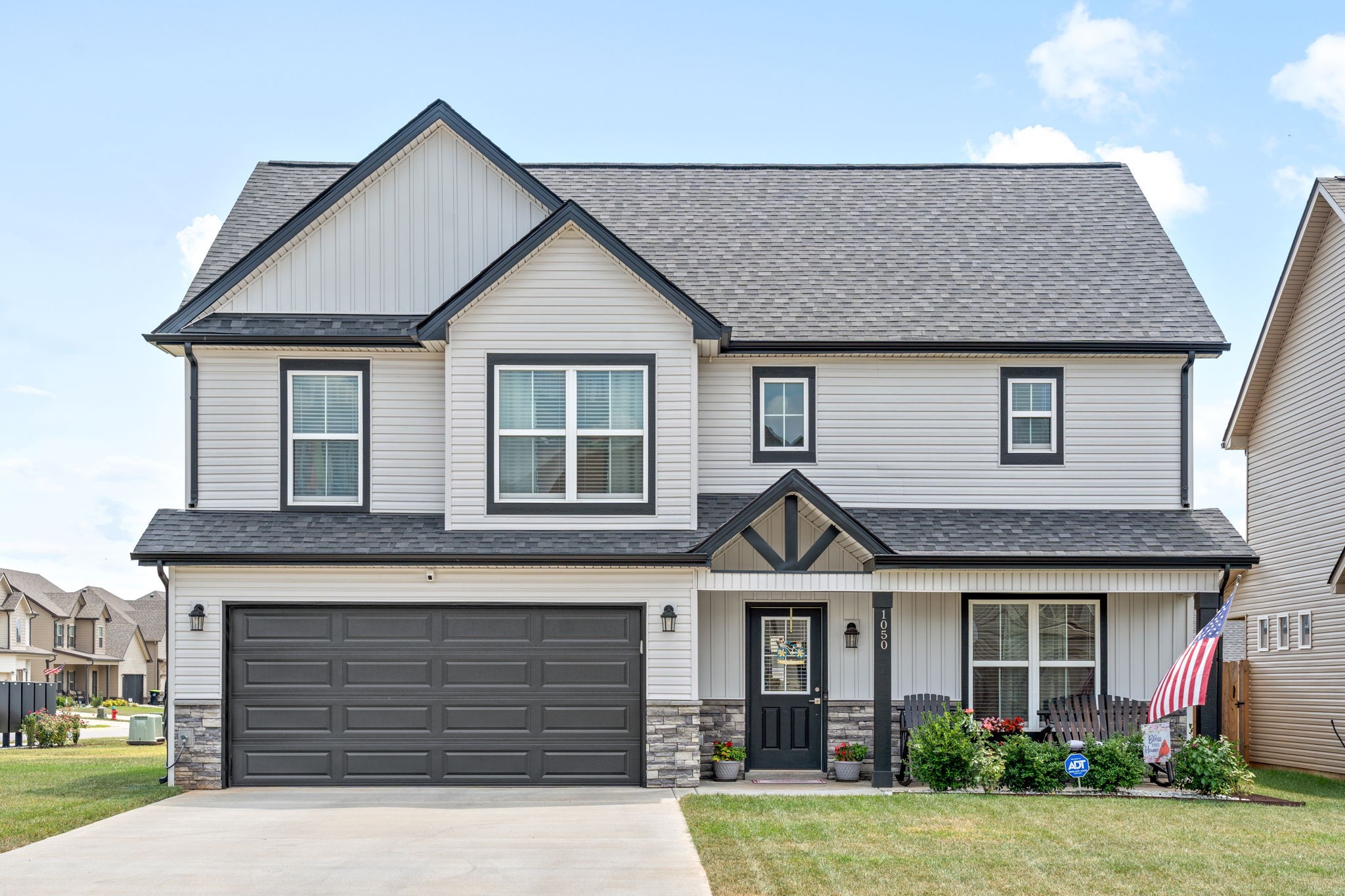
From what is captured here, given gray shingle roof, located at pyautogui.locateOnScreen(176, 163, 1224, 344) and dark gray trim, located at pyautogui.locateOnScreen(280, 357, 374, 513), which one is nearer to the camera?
dark gray trim, located at pyautogui.locateOnScreen(280, 357, 374, 513)

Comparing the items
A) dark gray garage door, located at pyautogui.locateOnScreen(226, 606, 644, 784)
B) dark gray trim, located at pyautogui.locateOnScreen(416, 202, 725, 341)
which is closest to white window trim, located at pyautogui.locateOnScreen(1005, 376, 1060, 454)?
dark gray trim, located at pyautogui.locateOnScreen(416, 202, 725, 341)

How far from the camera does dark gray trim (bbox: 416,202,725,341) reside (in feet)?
52.3

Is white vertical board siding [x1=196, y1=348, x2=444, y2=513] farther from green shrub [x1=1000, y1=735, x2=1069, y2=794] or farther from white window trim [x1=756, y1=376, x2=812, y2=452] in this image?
green shrub [x1=1000, y1=735, x2=1069, y2=794]

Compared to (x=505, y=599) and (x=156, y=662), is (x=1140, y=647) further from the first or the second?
(x=156, y=662)

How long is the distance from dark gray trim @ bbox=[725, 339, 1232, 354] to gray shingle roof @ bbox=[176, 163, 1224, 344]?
3.8 inches

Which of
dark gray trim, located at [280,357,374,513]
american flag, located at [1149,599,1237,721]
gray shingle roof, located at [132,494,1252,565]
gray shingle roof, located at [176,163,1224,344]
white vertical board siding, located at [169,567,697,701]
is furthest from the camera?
gray shingle roof, located at [176,163,1224,344]

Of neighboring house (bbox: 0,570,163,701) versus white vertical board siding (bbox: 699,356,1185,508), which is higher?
white vertical board siding (bbox: 699,356,1185,508)

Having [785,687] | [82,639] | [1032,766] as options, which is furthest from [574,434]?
[82,639]

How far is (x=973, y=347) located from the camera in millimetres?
17281

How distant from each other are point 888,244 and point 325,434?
333 inches

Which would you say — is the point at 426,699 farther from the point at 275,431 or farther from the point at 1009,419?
the point at 1009,419

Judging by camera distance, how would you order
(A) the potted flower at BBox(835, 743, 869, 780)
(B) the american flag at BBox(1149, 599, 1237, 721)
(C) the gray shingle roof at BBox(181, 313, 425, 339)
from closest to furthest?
(B) the american flag at BBox(1149, 599, 1237, 721), (A) the potted flower at BBox(835, 743, 869, 780), (C) the gray shingle roof at BBox(181, 313, 425, 339)

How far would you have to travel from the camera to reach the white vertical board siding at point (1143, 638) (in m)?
17.0

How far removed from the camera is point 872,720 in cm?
1667
